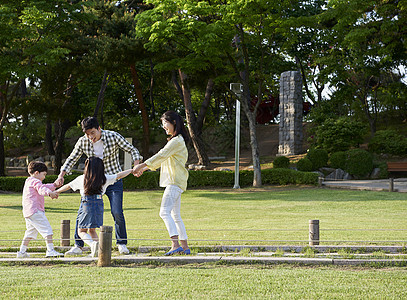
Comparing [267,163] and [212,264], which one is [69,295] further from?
[267,163]

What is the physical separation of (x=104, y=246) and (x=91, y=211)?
658mm

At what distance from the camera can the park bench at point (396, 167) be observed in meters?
22.0

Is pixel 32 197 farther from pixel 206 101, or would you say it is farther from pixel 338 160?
pixel 206 101

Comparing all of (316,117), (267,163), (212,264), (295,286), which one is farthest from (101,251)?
(316,117)

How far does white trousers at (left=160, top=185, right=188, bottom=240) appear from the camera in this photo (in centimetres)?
606

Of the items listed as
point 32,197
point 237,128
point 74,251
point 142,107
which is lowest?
point 74,251

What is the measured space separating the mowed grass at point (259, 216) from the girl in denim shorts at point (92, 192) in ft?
2.28

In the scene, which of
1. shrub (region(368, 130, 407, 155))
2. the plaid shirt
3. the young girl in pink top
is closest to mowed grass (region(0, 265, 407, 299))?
the young girl in pink top

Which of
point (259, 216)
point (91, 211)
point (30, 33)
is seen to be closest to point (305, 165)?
point (259, 216)

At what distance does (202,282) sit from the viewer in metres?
4.71

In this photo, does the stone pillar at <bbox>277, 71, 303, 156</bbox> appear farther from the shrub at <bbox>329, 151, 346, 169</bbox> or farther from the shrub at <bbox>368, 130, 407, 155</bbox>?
the shrub at <bbox>329, 151, 346, 169</bbox>

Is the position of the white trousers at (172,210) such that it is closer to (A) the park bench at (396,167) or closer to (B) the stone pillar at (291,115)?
(A) the park bench at (396,167)

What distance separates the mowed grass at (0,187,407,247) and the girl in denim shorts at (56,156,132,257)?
0.69m

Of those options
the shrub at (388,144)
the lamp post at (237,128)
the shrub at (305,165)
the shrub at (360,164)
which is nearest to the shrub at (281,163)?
the shrub at (305,165)
